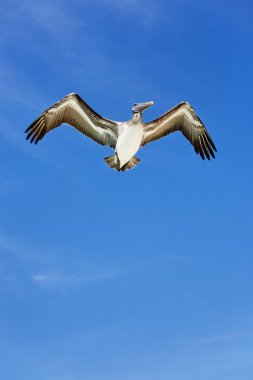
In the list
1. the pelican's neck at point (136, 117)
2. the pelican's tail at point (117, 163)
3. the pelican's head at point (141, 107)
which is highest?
the pelican's head at point (141, 107)

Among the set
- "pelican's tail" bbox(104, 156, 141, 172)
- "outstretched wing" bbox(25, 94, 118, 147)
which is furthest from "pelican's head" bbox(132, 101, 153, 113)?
"pelican's tail" bbox(104, 156, 141, 172)

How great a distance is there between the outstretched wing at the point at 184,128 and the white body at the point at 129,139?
3.11ft

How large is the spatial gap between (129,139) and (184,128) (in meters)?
2.85

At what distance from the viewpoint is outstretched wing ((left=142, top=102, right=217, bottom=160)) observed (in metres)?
22.9

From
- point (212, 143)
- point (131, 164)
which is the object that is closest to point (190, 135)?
point (212, 143)

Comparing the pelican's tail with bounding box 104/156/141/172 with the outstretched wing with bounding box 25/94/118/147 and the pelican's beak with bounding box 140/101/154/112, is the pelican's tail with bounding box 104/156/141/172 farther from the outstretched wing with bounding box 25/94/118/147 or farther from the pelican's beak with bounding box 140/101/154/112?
the pelican's beak with bounding box 140/101/154/112

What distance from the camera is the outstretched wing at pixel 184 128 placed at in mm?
22938

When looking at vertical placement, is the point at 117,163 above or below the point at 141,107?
below

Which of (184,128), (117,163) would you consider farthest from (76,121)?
(184,128)

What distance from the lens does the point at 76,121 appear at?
2227 centimetres

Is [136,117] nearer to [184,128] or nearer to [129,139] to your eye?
[129,139]

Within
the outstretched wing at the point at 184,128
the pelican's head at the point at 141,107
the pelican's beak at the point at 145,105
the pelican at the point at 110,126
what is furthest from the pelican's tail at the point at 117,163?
the pelican's beak at the point at 145,105

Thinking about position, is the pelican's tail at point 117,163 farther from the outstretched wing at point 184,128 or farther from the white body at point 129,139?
the outstretched wing at point 184,128

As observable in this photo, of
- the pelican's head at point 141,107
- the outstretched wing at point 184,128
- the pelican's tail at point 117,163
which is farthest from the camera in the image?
the outstretched wing at point 184,128
